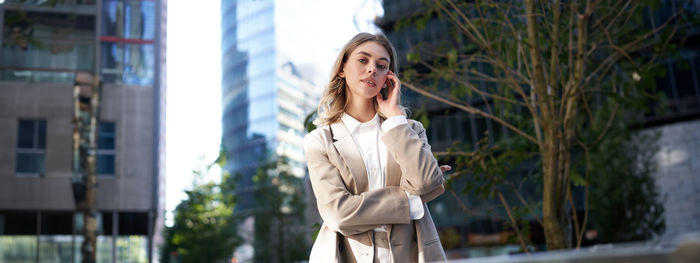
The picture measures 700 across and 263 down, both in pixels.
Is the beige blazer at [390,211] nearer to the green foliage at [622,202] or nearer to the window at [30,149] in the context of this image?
the window at [30,149]

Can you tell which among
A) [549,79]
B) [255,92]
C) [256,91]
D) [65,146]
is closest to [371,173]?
[549,79]

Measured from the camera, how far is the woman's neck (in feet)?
5.53

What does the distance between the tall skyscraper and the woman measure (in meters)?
53.5

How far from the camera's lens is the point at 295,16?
62.7 m

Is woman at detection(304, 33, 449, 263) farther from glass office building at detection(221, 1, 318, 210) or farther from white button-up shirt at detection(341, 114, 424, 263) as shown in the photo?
glass office building at detection(221, 1, 318, 210)

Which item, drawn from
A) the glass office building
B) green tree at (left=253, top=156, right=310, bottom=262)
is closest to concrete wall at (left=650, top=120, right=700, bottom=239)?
green tree at (left=253, top=156, right=310, bottom=262)

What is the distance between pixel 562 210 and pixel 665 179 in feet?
53.8

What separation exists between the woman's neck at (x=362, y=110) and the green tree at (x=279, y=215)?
26983mm

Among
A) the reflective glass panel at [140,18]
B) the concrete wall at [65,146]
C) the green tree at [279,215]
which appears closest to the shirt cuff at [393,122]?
the concrete wall at [65,146]

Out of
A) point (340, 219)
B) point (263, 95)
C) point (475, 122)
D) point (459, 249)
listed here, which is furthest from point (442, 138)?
point (263, 95)

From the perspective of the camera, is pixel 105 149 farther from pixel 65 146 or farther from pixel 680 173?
pixel 680 173

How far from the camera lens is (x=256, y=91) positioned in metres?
60.3

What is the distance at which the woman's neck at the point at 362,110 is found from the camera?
1.68 meters

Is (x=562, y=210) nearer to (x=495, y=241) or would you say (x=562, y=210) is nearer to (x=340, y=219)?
(x=340, y=219)
